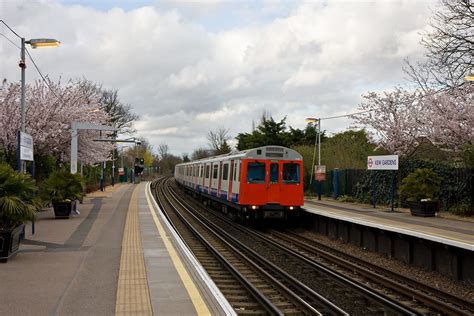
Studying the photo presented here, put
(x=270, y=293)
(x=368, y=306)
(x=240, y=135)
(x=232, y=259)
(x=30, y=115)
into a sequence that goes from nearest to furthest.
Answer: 1. (x=368, y=306)
2. (x=270, y=293)
3. (x=232, y=259)
4. (x=30, y=115)
5. (x=240, y=135)

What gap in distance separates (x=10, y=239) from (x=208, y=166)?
18.0 metres

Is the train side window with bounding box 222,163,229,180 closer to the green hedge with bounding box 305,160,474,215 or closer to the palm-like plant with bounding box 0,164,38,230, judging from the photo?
the green hedge with bounding box 305,160,474,215

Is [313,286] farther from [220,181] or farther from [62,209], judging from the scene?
[220,181]

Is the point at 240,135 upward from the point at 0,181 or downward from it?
upward

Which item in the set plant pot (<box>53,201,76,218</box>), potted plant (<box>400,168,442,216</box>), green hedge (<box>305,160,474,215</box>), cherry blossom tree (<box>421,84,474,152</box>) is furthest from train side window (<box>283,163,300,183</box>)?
plant pot (<box>53,201,76,218</box>)

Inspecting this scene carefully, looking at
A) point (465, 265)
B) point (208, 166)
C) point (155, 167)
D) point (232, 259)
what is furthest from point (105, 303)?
point (155, 167)

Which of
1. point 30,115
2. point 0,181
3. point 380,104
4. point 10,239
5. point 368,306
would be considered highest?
point 380,104

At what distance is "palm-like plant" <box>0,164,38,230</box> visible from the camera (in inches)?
395

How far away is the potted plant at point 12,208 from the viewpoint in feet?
32.8

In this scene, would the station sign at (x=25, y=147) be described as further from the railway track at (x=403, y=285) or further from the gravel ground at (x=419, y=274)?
the gravel ground at (x=419, y=274)

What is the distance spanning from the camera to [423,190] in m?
19.8

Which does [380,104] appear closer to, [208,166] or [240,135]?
[208,166]

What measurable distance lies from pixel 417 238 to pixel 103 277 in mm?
7643

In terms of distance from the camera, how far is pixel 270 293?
9328mm
